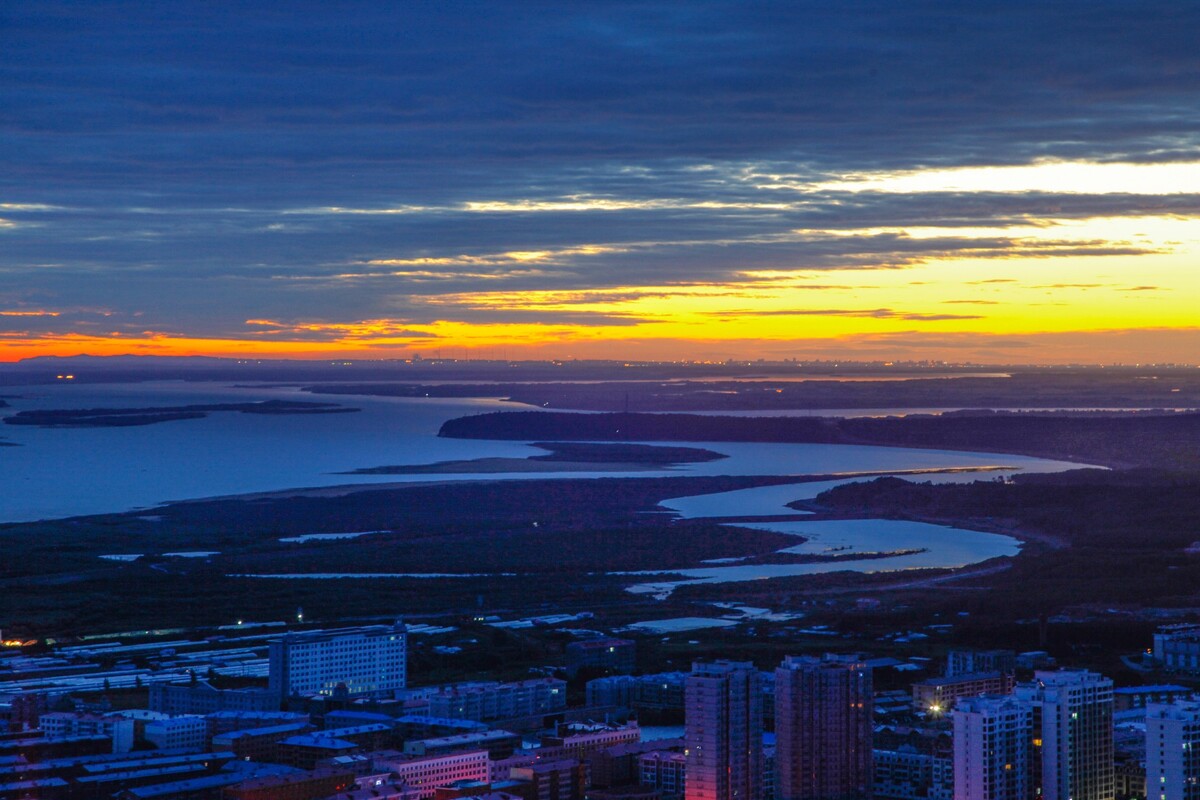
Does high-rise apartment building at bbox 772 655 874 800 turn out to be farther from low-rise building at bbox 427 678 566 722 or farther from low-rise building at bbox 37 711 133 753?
low-rise building at bbox 37 711 133 753

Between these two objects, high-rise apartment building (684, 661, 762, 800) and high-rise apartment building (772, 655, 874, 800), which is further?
high-rise apartment building (772, 655, 874, 800)

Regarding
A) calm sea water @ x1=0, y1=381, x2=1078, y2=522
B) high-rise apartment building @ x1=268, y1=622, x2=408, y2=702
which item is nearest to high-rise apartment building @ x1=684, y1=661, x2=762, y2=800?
high-rise apartment building @ x1=268, y1=622, x2=408, y2=702

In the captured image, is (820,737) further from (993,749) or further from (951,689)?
(951,689)

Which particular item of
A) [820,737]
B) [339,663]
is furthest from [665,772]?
[339,663]

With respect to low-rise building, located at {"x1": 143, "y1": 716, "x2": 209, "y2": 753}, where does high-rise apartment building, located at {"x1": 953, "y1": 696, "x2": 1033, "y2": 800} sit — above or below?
above

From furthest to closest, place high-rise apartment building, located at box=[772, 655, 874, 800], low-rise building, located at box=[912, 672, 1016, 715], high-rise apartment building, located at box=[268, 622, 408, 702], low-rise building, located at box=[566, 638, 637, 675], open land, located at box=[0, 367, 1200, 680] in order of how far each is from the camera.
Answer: open land, located at box=[0, 367, 1200, 680] < low-rise building, located at box=[566, 638, 637, 675] < high-rise apartment building, located at box=[268, 622, 408, 702] < low-rise building, located at box=[912, 672, 1016, 715] < high-rise apartment building, located at box=[772, 655, 874, 800]

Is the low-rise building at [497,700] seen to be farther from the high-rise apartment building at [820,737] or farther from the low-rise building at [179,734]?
the high-rise apartment building at [820,737]

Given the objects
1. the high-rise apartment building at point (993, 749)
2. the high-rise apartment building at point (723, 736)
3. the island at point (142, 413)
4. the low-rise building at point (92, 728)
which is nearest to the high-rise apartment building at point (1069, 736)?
the high-rise apartment building at point (993, 749)
